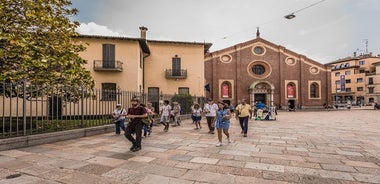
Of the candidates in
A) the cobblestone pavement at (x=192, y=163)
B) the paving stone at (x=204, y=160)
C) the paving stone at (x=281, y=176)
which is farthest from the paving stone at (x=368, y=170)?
the paving stone at (x=204, y=160)

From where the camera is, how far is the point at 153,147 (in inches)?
285

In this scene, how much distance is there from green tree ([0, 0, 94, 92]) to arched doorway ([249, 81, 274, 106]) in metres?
29.1

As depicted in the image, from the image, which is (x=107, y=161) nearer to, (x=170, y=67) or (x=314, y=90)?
(x=170, y=67)

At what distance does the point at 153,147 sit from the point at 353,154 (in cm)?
600

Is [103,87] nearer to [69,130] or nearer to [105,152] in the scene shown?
[69,130]

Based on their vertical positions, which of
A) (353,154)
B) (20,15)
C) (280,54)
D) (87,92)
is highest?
(280,54)

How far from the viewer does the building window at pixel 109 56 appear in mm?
19641

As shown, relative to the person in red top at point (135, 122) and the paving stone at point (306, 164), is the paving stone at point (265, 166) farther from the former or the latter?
the person in red top at point (135, 122)

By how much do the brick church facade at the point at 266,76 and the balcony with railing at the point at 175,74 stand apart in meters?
10.1

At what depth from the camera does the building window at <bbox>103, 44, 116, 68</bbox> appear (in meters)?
19.6

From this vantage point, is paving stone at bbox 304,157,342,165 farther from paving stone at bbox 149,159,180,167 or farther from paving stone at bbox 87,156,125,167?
paving stone at bbox 87,156,125,167

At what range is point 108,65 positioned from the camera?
19750 millimetres

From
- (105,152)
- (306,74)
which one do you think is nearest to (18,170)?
(105,152)

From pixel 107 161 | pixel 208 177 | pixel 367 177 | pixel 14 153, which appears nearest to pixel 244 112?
pixel 367 177
